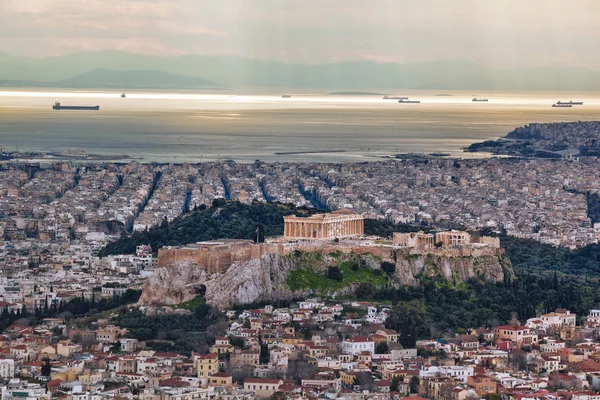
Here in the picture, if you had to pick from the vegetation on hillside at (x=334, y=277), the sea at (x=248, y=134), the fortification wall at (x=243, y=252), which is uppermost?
the fortification wall at (x=243, y=252)

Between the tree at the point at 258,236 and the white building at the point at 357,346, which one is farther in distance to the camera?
the tree at the point at 258,236

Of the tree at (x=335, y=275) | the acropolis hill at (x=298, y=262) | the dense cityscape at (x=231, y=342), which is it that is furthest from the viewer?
the tree at (x=335, y=275)

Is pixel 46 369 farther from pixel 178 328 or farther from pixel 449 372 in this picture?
pixel 449 372

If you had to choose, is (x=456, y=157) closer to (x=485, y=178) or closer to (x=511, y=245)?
(x=485, y=178)

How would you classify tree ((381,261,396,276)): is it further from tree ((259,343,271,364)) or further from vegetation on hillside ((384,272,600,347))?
tree ((259,343,271,364))

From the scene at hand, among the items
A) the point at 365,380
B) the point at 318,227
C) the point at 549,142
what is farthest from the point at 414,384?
the point at 549,142

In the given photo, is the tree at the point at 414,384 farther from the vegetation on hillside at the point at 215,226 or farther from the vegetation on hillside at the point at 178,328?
the vegetation on hillside at the point at 215,226

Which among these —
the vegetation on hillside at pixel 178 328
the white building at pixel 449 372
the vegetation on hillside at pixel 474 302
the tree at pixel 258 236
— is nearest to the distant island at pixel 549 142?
the vegetation on hillside at pixel 474 302
